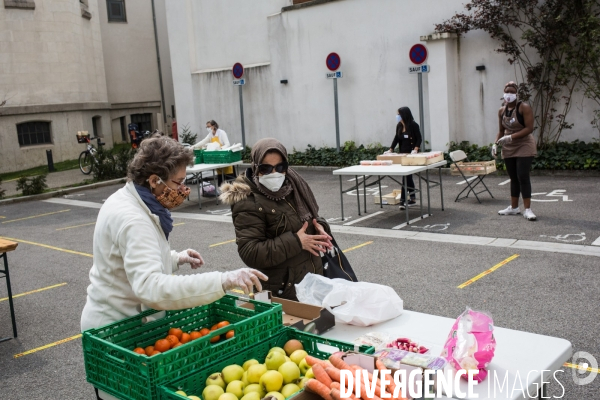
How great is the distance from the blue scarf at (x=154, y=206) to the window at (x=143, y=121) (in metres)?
28.8

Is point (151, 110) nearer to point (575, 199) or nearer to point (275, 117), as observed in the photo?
point (275, 117)

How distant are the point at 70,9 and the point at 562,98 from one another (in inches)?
756

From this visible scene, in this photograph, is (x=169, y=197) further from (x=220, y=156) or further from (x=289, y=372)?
(x=220, y=156)

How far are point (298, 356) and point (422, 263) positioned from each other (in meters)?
5.66

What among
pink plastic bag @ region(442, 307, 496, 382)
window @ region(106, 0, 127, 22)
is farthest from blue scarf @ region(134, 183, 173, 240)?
window @ region(106, 0, 127, 22)

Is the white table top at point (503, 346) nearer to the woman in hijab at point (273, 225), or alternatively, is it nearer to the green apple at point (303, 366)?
the green apple at point (303, 366)

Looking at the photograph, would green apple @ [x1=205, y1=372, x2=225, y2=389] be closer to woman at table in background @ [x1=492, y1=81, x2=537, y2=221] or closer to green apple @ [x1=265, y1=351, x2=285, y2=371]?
green apple @ [x1=265, y1=351, x2=285, y2=371]

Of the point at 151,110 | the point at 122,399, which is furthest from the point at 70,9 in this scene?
the point at 122,399

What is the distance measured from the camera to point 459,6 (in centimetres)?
1584

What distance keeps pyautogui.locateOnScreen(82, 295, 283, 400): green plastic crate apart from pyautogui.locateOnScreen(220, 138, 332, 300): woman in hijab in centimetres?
99

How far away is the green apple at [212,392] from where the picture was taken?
2393mm

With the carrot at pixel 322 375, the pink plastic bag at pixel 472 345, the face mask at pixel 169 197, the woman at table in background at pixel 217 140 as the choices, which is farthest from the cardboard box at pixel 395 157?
the carrot at pixel 322 375

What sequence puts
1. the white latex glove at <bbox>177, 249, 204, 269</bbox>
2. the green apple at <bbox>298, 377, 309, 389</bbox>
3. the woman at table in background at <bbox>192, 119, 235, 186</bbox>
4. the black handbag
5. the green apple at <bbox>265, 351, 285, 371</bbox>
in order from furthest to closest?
the woman at table in background at <bbox>192, 119, 235, 186</bbox> → the black handbag → the white latex glove at <bbox>177, 249, 204, 269</bbox> → the green apple at <bbox>265, 351, 285, 371</bbox> → the green apple at <bbox>298, 377, 309, 389</bbox>

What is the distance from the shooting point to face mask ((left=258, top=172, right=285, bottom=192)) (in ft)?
13.6
